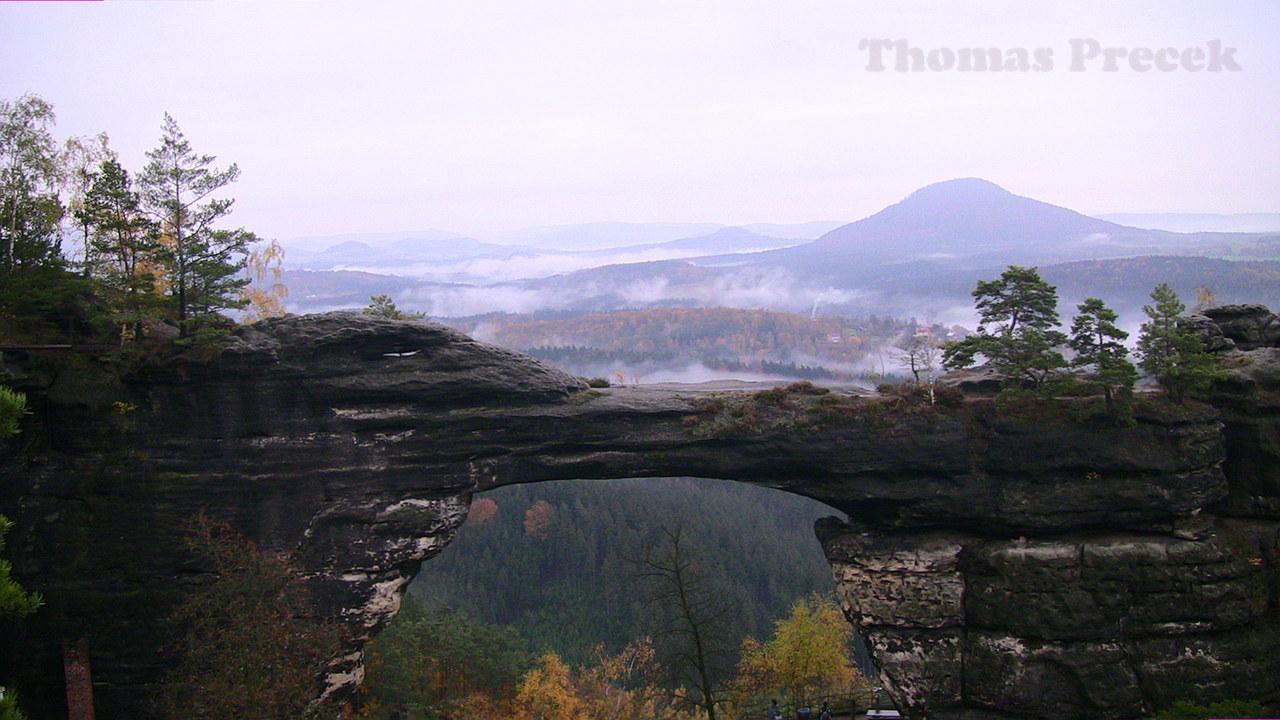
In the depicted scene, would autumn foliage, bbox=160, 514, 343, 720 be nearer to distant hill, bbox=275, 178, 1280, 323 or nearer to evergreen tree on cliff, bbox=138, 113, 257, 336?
evergreen tree on cliff, bbox=138, 113, 257, 336

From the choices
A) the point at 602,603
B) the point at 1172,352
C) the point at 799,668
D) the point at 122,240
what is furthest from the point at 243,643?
the point at 602,603

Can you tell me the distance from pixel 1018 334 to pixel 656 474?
9.91 meters

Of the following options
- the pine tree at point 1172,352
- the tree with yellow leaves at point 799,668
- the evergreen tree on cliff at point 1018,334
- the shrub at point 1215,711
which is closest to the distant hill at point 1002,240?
the tree with yellow leaves at point 799,668

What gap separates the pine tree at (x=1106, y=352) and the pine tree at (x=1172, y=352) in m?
0.77

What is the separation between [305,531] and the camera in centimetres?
1748

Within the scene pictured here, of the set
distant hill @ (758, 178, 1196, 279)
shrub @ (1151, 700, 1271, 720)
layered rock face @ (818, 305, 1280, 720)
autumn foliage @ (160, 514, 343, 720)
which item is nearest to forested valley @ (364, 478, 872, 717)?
autumn foliage @ (160, 514, 343, 720)

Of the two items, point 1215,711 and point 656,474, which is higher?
point 656,474

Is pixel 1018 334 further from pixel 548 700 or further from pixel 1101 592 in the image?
pixel 548 700

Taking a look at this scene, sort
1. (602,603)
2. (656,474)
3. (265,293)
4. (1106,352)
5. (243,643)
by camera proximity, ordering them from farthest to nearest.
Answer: (602,603) < (265,293) < (656,474) < (1106,352) < (243,643)

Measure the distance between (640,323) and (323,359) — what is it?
94828mm

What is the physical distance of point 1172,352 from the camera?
1698cm

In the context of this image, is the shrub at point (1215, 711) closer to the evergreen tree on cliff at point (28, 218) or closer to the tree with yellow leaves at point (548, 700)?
the tree with yellow leaves at point (548, 700)

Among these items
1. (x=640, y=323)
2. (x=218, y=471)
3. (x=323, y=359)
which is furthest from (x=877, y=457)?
(x=640, y=323)

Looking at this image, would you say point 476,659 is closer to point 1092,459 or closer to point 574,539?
point 1092,459
